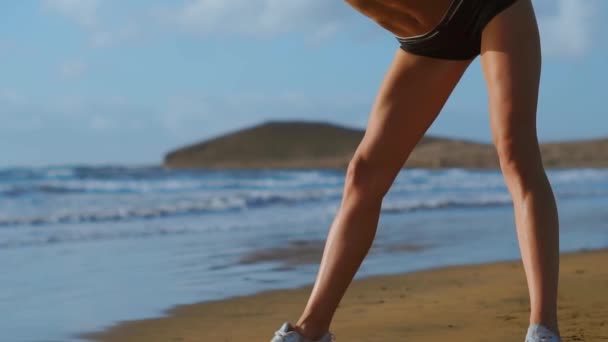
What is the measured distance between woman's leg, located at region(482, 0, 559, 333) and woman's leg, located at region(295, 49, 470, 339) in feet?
0.70

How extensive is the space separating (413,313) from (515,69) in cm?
Result: 192

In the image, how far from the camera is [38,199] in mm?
15297

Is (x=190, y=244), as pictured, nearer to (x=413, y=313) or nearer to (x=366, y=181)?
(x=413, y=313)

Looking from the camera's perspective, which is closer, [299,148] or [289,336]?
[289,336]

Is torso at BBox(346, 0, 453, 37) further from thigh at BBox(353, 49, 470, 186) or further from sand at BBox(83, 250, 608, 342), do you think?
sand at BBox(83, 250, 608, 342)

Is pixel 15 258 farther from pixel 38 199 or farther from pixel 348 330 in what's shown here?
pixel 38 199

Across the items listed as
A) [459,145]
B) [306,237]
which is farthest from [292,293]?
[459,145]

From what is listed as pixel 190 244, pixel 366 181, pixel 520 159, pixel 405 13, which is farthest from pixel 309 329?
pixel 190 244

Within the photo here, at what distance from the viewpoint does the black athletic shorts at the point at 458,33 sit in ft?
7.73

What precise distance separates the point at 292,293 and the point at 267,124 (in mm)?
43333

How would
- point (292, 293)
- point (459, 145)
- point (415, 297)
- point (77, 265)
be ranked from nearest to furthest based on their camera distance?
point (415, 297) < point (292, 293) < point (77, 265) < point (459, 145)

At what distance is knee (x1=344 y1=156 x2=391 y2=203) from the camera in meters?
2.69

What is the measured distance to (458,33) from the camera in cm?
243

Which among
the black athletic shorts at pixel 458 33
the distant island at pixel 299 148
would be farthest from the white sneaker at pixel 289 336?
the distant island at pixel 299 148
